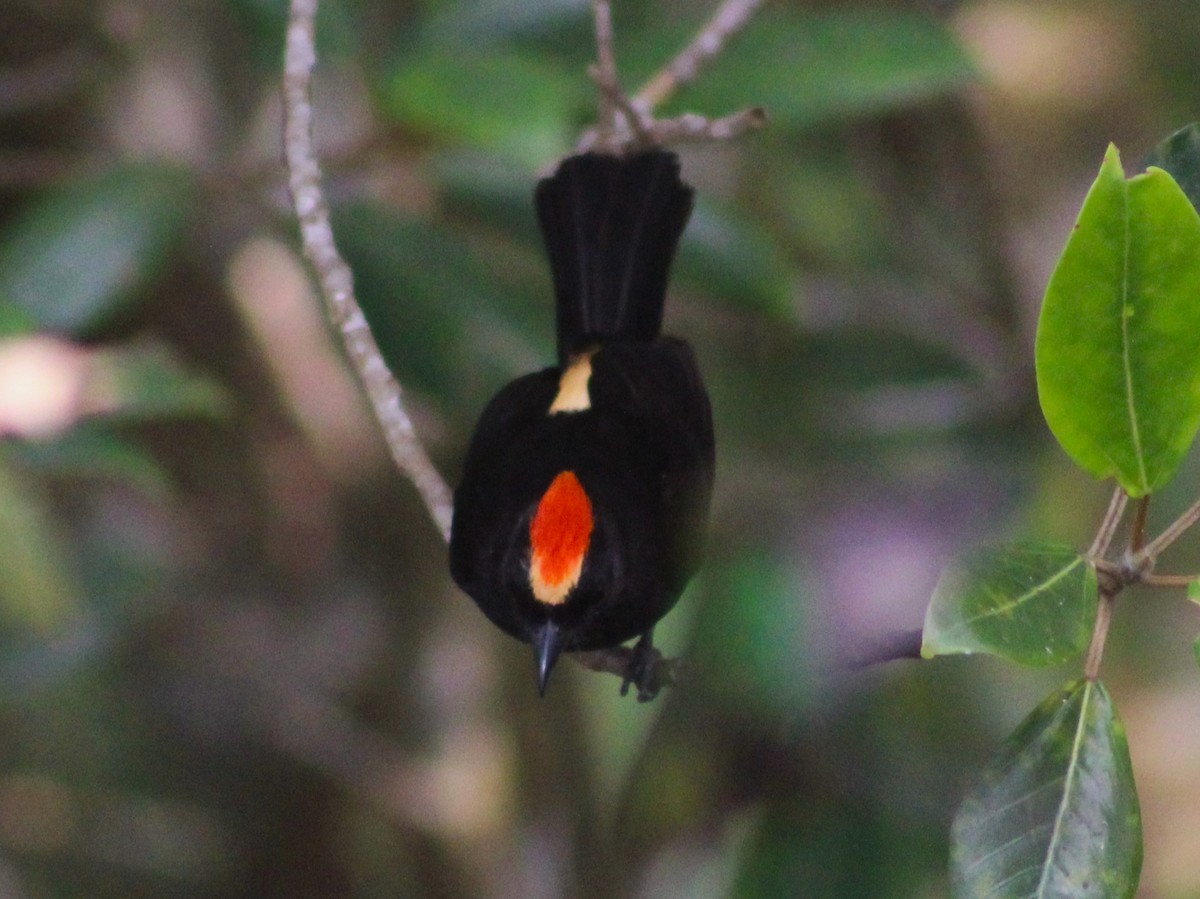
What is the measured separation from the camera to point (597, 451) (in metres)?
1.95

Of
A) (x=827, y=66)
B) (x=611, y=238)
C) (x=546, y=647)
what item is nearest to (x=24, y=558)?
(x=546, y=647)

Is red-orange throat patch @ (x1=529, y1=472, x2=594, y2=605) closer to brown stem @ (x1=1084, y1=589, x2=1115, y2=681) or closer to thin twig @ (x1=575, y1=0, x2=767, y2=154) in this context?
thin twig @ (x1=575, y1=0, x2=767, y2=154)

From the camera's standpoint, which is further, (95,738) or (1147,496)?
(95,738)

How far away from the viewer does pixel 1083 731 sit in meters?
1.16

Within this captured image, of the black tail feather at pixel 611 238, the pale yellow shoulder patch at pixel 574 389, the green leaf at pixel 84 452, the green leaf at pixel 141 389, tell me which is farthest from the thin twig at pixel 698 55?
the green leaf at pixel 84 452

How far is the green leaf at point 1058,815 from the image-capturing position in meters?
1.13

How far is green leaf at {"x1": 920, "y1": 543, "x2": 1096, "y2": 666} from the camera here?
1.06 m

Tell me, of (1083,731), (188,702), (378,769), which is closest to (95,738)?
(188,702)

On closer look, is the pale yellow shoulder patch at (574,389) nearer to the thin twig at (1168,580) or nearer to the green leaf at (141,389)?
the green leaf at (141,389)

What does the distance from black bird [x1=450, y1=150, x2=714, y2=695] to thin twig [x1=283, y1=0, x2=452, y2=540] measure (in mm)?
118

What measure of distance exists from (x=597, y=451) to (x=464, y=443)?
0.89m

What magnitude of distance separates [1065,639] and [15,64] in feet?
7.92

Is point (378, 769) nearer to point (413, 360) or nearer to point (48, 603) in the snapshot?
point (413, 360)

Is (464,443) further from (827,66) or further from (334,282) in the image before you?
(334,282)
